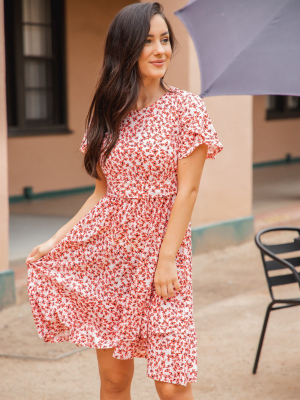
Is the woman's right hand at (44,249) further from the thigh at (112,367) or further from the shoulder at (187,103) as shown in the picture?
the shoulder at (187,103)

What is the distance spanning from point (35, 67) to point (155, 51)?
24.3 ft

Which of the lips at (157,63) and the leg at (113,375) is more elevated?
the lips at (157,63)

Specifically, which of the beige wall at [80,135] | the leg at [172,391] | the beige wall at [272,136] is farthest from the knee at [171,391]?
the beige wall at [272,136]

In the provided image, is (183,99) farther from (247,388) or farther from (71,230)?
(247,388)

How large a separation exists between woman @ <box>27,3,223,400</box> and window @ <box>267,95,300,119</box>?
1226 cm

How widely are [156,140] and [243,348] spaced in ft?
8.16

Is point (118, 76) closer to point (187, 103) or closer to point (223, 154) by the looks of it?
point (187, 103)

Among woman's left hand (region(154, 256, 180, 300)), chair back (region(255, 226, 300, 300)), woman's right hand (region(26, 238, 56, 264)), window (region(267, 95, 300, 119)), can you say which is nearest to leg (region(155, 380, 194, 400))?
woman's left hand (region(154, 256, 180, 300))

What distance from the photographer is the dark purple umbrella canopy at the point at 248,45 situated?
10.8 feet

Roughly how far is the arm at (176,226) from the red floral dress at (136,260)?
0.04 meters

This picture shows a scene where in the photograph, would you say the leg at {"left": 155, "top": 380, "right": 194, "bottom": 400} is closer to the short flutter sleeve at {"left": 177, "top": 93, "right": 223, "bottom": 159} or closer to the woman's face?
the short flutter sleeve at {"left": 177, "top": 93, "right": 223, "bottom": 159}

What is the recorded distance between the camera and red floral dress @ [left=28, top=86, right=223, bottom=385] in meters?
2.55

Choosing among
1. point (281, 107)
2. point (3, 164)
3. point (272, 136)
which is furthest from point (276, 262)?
point (281, 107)

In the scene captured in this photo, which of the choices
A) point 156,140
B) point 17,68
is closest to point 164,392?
point 156,140
